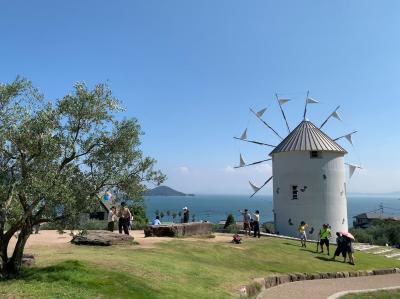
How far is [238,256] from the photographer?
71.9 ft

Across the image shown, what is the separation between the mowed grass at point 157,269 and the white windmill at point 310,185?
12.2 meters

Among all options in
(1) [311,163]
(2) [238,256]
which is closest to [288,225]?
(1) [311,163]

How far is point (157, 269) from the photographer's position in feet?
51.7

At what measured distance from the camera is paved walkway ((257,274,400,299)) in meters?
17.0

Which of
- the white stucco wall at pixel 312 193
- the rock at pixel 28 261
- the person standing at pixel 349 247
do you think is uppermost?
the white stucco wall at pixel 312 193

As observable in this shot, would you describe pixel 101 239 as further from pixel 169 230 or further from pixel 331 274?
pixel 331 274

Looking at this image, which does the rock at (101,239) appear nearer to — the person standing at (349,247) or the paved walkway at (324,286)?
the paved walkway at (324,286)

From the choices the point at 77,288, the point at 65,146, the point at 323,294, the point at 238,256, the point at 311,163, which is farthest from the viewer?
the point at 311,163

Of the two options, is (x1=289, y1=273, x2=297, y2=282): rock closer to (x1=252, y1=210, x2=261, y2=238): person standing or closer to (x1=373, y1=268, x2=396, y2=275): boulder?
(x1=373, y1=268, x2=396, y2=275): boulder

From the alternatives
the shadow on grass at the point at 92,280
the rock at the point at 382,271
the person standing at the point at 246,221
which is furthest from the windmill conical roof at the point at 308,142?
the shadow on grass at the point at 92,280

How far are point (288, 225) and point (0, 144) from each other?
2981 cm

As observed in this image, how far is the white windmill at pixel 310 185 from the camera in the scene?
124 feet

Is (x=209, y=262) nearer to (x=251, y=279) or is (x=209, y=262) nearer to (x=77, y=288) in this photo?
(x=251, y=279)

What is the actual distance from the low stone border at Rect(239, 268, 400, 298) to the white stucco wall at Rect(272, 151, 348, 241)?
12853 mm
